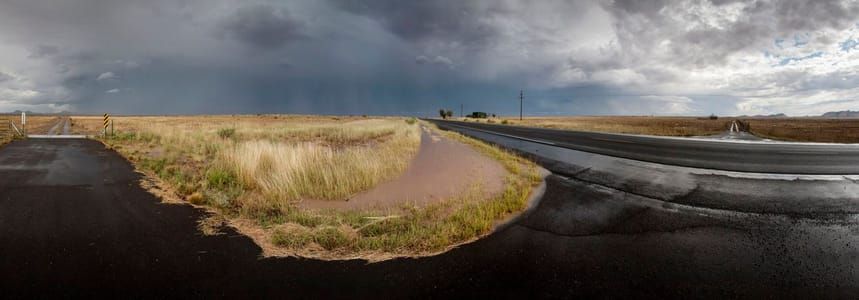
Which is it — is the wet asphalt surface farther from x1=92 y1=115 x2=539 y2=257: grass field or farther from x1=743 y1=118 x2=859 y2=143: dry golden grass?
x1=743 y1=118 x2=859 y2=143: dry golden grass

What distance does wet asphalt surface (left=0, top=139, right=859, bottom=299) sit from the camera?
11.7 ft

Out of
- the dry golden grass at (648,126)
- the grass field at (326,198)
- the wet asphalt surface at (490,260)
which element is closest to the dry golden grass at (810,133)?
the dry golden grass at (648,126)

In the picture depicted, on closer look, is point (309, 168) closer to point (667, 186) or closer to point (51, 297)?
point (51, 297)

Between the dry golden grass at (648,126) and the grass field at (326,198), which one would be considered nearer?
the grass field at (326,198)

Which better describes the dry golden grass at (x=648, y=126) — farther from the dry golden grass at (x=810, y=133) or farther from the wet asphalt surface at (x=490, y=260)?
the wet asphalt surface at (x=490, y=260)

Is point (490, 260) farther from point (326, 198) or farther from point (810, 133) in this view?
point (810, 133)

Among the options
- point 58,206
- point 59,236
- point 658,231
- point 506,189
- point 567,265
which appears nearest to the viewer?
point 567,265

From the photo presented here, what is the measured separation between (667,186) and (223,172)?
11691mm

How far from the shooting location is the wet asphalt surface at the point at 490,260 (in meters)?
3.56

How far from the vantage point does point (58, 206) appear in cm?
653

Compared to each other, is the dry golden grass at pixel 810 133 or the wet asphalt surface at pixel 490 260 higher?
the dry golden grass at pixel 810 133

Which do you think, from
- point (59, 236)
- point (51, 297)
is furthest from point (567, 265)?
point (59, 236)

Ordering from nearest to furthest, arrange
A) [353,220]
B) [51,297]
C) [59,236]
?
[51,297] → [59,236] → [353,220]

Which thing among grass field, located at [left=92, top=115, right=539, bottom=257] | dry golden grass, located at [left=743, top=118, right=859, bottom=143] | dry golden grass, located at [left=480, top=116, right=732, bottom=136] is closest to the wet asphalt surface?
grass field, located at [left=92, top=115, right=539, bottom=257]
